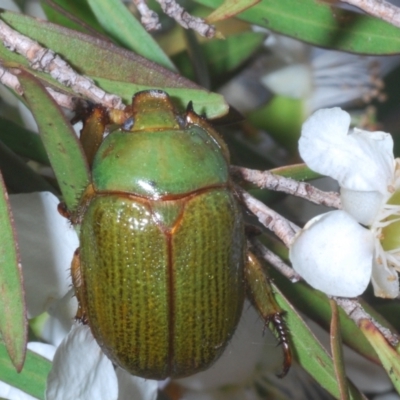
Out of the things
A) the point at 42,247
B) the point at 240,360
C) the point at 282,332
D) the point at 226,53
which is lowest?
the point at 240,360

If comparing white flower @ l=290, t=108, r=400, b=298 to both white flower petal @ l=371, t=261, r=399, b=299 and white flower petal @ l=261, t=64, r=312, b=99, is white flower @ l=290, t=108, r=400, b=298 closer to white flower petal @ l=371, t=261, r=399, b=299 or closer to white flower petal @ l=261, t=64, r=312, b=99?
white flower petal @ l=371, t=261, r=399, b=299

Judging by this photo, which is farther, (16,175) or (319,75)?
(319,75)

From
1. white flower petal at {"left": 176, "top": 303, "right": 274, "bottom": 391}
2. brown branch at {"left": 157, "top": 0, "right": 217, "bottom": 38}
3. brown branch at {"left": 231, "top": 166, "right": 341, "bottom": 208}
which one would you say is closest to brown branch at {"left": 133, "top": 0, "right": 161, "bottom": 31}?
brown branch at {"left": 157, "top": 0, "right": 217, "bottom": 38}

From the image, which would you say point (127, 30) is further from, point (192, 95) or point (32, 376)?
point (32, 376)

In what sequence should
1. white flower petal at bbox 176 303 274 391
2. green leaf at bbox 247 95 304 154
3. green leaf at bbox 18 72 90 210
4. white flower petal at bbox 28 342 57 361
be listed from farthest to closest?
green leaf at bbox 247 95 304 154 → white flower petal at bbox 176 303 274 391 → white flower petal at bbox 28 342 57 361 → green leaf at bbox 18 72 90 210

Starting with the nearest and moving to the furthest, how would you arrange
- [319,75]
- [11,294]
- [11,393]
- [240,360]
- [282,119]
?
[11,294] < [11,393] < [240,360] < [282,119] < [319,75]

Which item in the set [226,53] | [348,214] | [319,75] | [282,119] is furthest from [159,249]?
[319,75]

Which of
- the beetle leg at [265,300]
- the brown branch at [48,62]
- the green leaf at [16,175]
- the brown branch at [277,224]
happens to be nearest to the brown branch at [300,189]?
the brown branch at [277,224]

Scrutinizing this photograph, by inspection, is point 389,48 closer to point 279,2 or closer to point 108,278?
point 279,2
